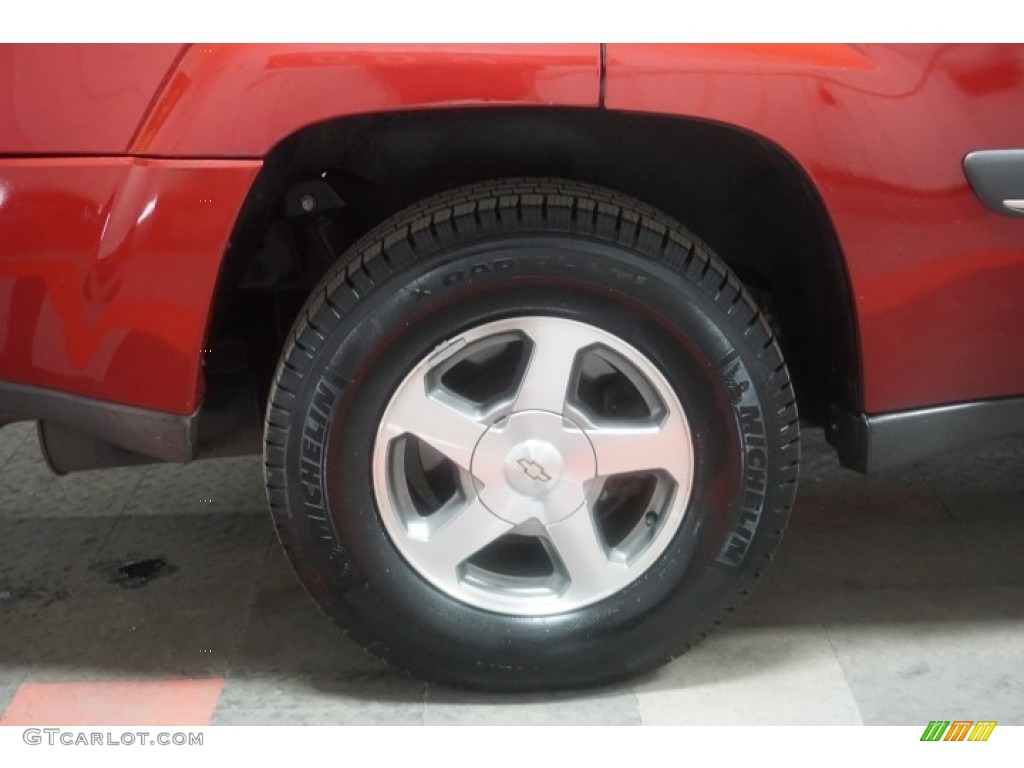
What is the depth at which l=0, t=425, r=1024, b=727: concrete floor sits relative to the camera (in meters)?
2.11

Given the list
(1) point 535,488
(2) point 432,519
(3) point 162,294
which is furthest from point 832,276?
(3) point 162,294

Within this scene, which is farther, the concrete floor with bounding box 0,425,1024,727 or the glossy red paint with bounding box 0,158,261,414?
the concrete floor with bounding box 0,425,1024,727

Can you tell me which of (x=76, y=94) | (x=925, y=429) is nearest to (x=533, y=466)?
(x=925, y=429)

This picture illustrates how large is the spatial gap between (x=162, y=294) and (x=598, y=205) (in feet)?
2.19

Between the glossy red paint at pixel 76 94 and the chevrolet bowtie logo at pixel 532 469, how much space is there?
0.77m

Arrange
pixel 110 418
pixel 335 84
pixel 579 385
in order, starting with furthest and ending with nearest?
pixel 579 385, pixel 110 418, pixel 335 84

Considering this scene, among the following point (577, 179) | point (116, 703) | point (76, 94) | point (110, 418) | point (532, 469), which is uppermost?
point (76, 94)

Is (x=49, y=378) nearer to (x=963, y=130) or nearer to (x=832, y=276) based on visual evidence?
(x=832, y=276)

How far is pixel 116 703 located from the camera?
2.15m

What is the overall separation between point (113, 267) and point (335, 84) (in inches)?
16.7
